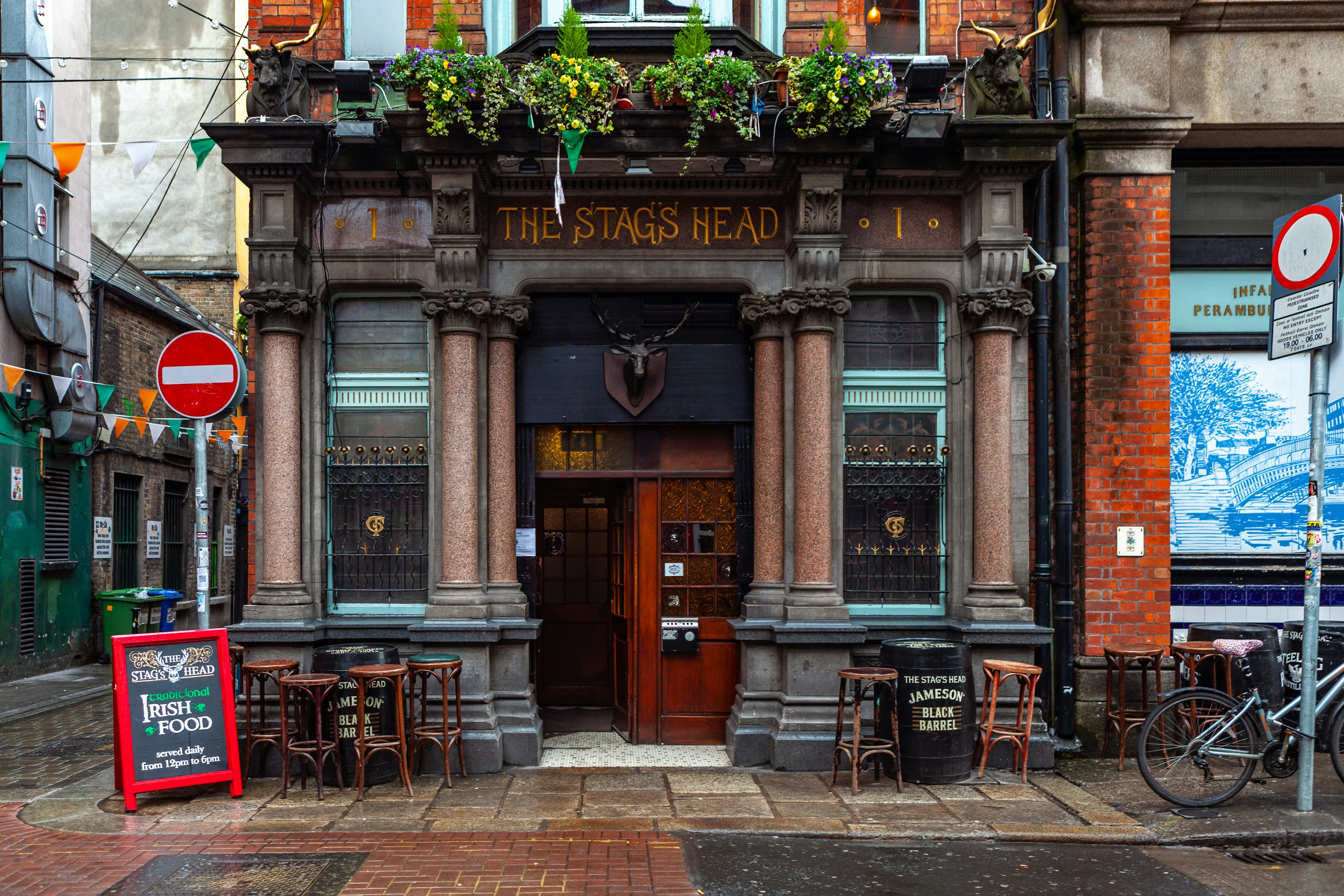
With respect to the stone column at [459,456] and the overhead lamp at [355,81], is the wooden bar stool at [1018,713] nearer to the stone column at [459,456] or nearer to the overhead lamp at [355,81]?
the stone column at [459,456]

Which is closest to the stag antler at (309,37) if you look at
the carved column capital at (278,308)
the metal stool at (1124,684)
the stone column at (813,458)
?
the carved column capital at (278,308)

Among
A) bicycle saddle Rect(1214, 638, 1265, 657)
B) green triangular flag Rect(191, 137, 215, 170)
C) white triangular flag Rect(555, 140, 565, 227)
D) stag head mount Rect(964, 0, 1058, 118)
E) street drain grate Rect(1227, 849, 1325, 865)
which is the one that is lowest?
street drain grate Rect(1227, 849, 1325, 865)

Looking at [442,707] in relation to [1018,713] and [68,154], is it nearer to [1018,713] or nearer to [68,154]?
[1018,713]

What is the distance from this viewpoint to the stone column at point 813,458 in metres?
8.23

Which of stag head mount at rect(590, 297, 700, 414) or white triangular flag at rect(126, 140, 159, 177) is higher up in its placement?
white triangular flag at rect(126, 140, 159, 177)

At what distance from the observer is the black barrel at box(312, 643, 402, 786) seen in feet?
24.6

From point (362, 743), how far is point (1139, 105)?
26.6ft

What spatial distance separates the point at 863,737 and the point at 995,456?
2.51 meters

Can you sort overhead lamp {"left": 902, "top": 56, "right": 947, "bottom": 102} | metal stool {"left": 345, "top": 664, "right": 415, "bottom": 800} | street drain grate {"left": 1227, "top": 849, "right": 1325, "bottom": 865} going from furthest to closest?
overhead lamp {"left": 902, "top": 56, "right": 947, "bottom": 102}, metal stool {"left": 345, "top": 664, "right": 415, "bottom": 800}, street drain grate {"left": 1227, "top": 849, "right": 1325, "bottom": 865}

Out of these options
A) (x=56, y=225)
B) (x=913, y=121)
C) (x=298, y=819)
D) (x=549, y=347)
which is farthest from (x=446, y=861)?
(x=56, y=225)

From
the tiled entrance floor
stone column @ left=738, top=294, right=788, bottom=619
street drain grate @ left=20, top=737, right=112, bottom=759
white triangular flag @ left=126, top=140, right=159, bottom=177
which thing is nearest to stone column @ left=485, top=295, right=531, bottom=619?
the tiled entrance floor

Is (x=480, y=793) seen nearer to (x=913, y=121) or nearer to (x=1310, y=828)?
(x=1310, y=828)

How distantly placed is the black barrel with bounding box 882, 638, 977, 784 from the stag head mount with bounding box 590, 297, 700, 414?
9.79 feet

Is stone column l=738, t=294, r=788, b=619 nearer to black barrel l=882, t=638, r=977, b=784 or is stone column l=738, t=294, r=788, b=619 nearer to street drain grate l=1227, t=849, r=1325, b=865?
black barrel l=882, t=638, r=977, b=784
